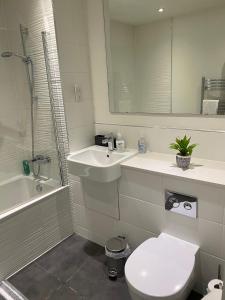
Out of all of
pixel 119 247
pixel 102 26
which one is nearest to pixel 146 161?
pixel 119 247

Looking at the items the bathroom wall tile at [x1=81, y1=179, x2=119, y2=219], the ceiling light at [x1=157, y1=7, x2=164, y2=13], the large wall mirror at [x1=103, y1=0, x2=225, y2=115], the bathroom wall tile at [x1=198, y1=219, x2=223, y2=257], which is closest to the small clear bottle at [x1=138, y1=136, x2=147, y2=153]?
the large wall mirror at [x1=103, y1=0, x2=225, y2=115]

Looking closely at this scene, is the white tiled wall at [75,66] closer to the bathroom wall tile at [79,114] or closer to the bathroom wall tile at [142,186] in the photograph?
the bathroom wall tile at [79,114]

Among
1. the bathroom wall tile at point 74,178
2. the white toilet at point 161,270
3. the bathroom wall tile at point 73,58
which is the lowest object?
the white toilet at point 161,270

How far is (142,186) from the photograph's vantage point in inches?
66.1

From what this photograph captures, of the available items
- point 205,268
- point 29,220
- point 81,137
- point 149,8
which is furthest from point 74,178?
point 149,8

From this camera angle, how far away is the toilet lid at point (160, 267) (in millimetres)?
1188

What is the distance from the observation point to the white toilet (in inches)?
46.4

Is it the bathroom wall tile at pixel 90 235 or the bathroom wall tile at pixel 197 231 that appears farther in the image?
the bathroom wall tile at pixel 90 235

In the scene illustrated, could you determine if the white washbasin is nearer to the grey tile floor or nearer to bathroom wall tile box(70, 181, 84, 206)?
bathroom wall tile box(70, 181, 84, 206)

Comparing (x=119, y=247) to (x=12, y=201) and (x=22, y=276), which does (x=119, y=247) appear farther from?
(x=12, y=201)

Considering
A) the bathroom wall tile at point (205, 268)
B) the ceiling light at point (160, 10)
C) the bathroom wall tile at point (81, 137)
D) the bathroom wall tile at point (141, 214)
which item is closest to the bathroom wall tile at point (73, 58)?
the bathroom wall tile at point (81, 137)

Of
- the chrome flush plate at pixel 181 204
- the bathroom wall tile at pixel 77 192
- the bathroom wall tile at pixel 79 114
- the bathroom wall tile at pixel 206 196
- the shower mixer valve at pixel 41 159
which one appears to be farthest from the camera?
the shower mixer valve at pixel 41 159

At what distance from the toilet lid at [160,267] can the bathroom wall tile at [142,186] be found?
292 millimetres

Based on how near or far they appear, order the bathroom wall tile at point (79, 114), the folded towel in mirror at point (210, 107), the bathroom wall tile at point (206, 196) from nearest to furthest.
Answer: the bathroom wall tile at point (206, 196)
the folded towel in mirror at point (210, 107)
the bathroom wall tile at point (79, 114)
